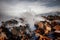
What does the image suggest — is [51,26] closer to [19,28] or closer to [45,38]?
[45,38]

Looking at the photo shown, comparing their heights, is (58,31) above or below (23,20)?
below

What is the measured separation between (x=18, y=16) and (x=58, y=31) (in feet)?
2.27

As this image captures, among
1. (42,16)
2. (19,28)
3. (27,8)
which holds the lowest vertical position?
(19,28)

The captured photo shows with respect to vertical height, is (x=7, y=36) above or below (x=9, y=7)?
below

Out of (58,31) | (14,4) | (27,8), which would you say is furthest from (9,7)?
(58,31)

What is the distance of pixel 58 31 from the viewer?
2.16 metres

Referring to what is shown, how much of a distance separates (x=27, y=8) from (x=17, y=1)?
200mm

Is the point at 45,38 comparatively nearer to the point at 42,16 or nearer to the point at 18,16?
the point at 42,16

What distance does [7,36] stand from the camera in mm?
2105

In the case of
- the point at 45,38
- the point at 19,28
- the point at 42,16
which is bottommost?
the point at 45,38

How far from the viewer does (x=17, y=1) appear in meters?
2.19

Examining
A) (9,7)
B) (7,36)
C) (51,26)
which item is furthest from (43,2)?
(7,36)

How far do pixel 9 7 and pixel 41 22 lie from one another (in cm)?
58

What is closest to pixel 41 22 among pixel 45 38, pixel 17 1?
pixel 45 38
